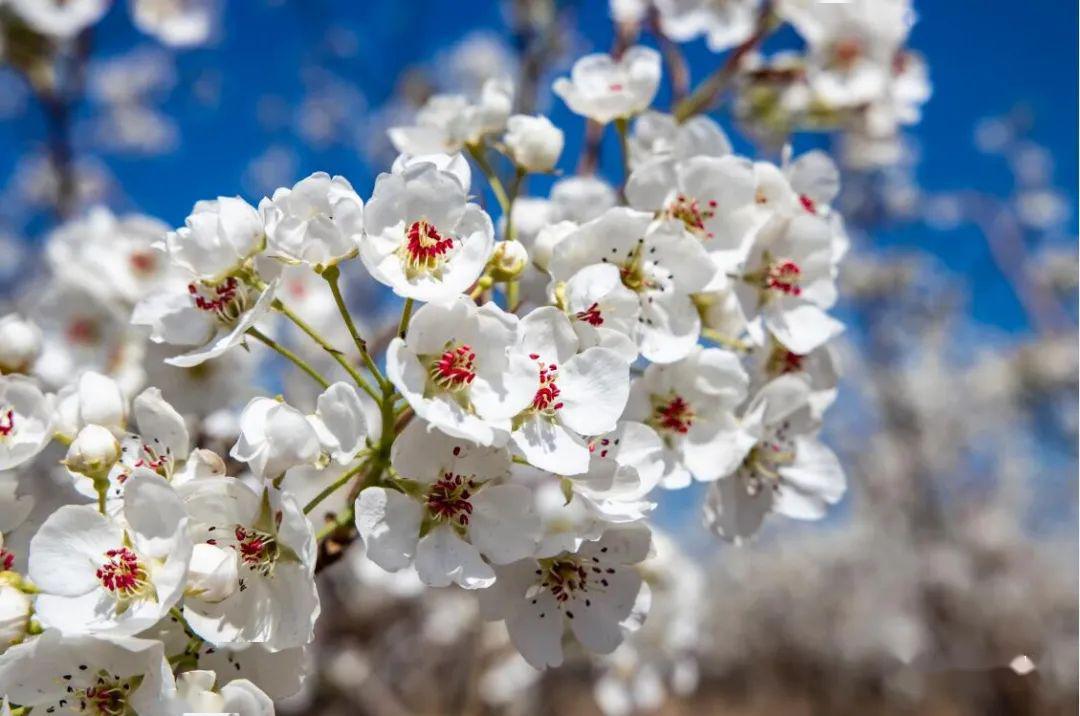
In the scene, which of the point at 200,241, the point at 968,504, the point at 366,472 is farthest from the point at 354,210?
the point at 968,504

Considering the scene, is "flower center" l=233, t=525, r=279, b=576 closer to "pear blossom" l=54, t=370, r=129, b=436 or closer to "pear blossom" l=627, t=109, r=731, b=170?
"pear blossom" l=54, t=370, r=129, b=436

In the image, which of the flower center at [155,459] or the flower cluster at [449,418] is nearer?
the flower cluster at [449,418]

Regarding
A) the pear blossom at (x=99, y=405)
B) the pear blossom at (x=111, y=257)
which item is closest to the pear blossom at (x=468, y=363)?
the pear blossom at (x=99, y=405)

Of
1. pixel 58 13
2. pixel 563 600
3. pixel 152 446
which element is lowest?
pixel 563 600

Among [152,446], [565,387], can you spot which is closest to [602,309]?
[565,387]

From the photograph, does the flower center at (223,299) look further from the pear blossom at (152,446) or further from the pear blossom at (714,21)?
the pear blossom at (714,21)

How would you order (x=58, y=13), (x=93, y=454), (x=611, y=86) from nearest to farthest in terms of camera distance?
(x=93, y=454), (x=611, y=86), (x=58, y=13)

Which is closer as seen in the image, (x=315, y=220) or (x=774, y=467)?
(x=315, y=220)

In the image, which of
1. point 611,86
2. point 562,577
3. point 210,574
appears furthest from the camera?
point 611,86

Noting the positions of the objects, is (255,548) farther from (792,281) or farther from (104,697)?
(792,281)
